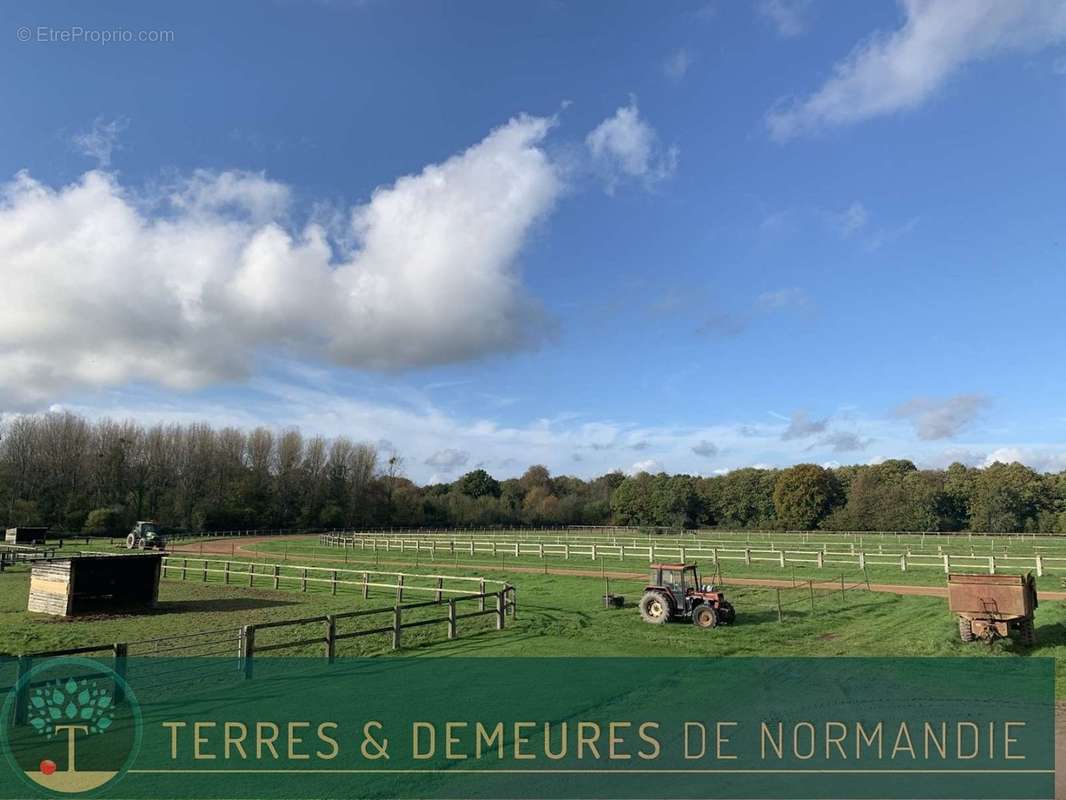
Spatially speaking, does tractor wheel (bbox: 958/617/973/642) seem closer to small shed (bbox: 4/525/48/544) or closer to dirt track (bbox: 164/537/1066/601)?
dirt track (bbox: 164/537/1066/601)

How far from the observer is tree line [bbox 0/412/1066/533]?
262 feet

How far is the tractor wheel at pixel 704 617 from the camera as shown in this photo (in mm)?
17688

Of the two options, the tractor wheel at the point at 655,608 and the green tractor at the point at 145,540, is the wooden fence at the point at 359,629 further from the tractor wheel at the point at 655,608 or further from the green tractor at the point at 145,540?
the green tractor at the point at 145,540

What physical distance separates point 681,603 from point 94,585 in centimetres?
1735

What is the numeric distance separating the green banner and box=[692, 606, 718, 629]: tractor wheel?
4408mm

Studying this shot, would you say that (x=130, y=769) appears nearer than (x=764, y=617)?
Yes

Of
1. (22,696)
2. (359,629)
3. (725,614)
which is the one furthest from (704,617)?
(22,696)

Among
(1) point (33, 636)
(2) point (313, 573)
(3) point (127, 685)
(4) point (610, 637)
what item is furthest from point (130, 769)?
(2) point (313, 573)

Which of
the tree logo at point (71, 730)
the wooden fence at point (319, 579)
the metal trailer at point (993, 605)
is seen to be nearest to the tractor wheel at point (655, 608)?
the metal trailer at point (993, 605)

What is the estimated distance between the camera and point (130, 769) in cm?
798

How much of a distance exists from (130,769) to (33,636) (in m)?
12.2

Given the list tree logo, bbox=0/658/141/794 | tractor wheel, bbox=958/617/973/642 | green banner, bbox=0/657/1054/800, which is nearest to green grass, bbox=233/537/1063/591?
tractor wheel, bbox=958/617/973/642

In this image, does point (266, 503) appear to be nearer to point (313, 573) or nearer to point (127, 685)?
point (313, 573)

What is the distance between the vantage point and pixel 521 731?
9516 millimetres
